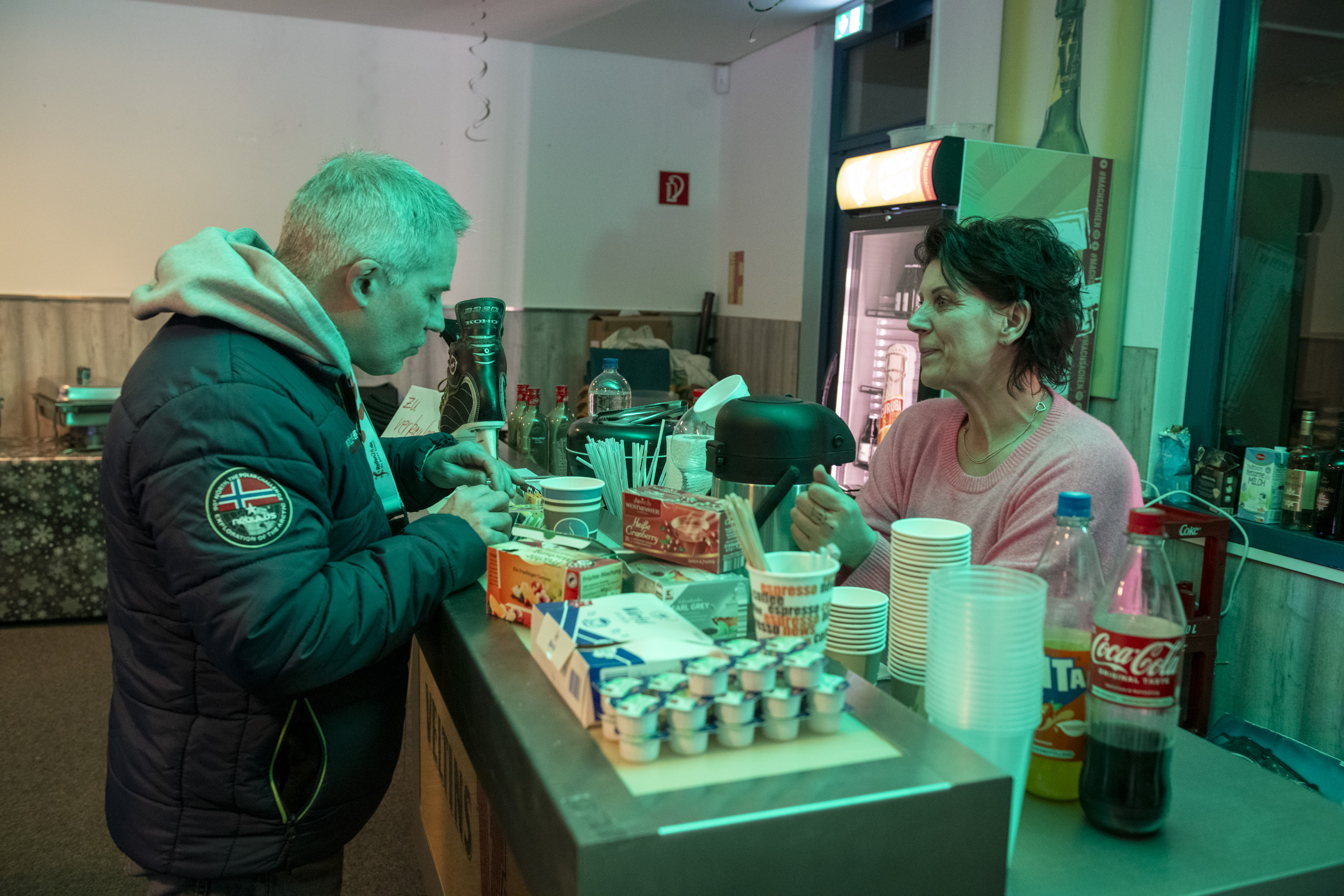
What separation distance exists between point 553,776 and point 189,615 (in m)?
0.54

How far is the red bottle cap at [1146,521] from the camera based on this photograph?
1083mm

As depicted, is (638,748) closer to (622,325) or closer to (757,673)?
(757,673)

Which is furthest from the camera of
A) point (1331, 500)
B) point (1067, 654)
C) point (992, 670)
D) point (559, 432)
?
point (559, 432)

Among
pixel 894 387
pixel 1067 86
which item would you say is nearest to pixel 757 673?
pixel 894 387

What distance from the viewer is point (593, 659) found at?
102 centimetres

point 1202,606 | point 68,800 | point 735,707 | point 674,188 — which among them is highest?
point 674,188

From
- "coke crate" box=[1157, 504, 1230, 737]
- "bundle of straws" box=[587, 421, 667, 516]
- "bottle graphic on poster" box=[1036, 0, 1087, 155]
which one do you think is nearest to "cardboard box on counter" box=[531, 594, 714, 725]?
"bundle of straws" box=[587, 421, 667, 516]

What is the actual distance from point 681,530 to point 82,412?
423 cm

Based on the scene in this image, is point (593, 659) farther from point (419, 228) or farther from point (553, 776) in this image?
point (419, 228)

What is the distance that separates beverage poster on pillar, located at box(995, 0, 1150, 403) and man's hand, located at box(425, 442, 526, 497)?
2334 mm

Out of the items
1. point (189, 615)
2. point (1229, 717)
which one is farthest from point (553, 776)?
point (1229, 717)

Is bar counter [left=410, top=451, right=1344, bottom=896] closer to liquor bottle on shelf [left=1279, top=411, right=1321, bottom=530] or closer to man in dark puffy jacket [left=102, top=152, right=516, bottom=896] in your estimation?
man in dark puffy jacket [left=102, top=152, right=516, bottom=896]

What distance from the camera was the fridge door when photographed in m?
3.93

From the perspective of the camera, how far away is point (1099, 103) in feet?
11.5
